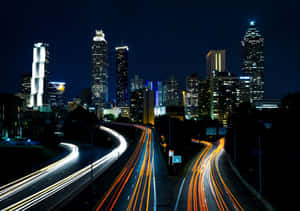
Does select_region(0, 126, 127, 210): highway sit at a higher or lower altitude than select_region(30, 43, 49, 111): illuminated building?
lower

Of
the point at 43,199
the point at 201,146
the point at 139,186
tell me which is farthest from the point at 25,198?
the point at 201,146

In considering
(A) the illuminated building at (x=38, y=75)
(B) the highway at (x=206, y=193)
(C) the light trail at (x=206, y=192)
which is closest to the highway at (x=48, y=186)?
(B) the highway at (x=206, y=193)

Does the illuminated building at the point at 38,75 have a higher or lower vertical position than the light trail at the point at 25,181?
higher

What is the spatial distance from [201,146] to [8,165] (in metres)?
56.5

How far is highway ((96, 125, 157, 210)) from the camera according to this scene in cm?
2597

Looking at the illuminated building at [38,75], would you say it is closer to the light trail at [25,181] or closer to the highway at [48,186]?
the highway at [48,186]

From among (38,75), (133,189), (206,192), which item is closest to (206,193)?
(206,192)

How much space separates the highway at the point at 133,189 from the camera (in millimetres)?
25969

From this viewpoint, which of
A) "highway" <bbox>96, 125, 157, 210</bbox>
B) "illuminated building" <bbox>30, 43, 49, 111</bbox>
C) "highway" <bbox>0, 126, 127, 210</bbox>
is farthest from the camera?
"illuminated building" <bbox>30, 43, 49, 111</bbox>

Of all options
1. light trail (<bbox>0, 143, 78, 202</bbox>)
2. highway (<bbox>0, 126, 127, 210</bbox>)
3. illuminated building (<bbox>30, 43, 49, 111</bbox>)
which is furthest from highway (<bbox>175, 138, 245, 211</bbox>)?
illuminated building (<bbox>30, 43, 49, 111</bbox>)

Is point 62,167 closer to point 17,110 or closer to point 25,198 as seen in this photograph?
point 25,198

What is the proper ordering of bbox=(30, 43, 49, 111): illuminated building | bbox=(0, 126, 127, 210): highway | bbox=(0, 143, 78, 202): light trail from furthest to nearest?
1. bbox=(30, 43, 49, 111): illuminated building
2. bbox=(0, 143, 78, 202): light trail
3. bbox=(0, 126, 127, 210): highway

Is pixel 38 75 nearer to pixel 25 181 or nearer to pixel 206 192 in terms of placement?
pixel 25 181

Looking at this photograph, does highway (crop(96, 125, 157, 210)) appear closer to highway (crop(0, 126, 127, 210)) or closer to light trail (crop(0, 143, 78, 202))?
highway (crop(0, 126, 127, 210))
